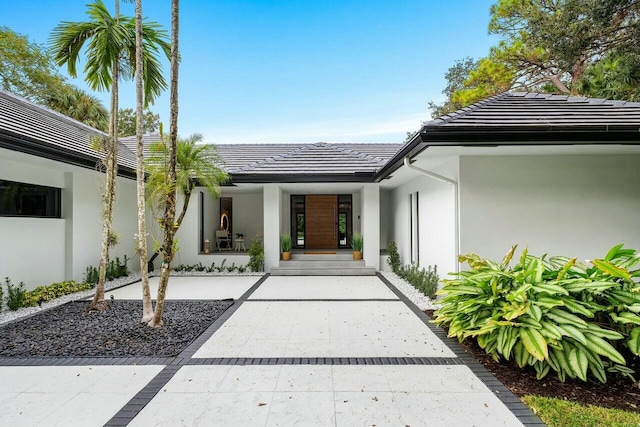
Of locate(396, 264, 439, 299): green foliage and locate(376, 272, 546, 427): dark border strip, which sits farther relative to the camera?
locate(396, 264, 439, 299): green foliage

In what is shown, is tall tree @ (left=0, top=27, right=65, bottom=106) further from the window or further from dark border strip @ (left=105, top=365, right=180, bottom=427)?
dark border strip @ (left=105, top=365, right=180, bottom=427)

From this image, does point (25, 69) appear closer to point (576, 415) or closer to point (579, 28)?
point (579, 28)

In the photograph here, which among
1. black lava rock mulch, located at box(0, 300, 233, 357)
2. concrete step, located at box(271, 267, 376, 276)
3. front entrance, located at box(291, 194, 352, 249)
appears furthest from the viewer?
front entrance, located at box(291, 194, 352, 249)

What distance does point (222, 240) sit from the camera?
14.6 meters

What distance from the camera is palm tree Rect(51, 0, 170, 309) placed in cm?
601

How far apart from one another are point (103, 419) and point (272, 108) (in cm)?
2314

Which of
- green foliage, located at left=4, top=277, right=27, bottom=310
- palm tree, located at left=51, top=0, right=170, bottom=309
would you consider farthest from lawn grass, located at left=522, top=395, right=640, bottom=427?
green foliage, located at left=4, top=277, right=27, bottom=310

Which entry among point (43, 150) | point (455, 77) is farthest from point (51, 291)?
point (455, 77)

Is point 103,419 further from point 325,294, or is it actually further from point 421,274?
point 421,274

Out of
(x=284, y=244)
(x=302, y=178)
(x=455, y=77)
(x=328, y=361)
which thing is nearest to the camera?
(x=328, y=361)

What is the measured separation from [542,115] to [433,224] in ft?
10.4

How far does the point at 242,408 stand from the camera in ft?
10.5

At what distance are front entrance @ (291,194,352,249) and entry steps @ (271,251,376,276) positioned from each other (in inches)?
100

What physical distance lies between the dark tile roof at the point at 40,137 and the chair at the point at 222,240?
4839 mm
